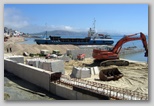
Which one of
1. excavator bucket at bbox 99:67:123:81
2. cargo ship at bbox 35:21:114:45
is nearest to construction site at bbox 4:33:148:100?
excavator bucket at bbox 99:67:123:81

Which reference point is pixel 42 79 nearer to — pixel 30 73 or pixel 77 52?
pixel 30 73

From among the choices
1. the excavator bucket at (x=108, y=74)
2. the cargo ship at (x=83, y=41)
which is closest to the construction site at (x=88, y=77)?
the excavator bucket at (x=108, y=74)

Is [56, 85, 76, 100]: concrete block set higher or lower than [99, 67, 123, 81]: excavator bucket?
lower

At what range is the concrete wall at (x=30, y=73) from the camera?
8.96 metres

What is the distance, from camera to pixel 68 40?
29.0m

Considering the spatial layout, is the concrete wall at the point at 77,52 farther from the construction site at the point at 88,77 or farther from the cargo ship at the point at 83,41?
the cargo ship at the point at 83,41

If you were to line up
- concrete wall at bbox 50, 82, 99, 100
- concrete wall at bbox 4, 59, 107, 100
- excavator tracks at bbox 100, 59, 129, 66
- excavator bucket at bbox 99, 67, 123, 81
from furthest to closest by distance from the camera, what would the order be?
excavator tracks at bbox 100, 59, 129, 66 < excavator bucket at bbox 99, 67, 123, 81 < concrete wall at bbox 4, 59, 107, 100 < concrete wall at bbox 50, 82, 99, 100

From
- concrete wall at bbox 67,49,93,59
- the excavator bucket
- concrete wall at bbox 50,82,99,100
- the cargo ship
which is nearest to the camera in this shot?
concrete wall at bbox 50,82,99,100

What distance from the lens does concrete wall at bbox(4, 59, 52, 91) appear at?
8.96 metres

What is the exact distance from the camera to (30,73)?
31.6 feet

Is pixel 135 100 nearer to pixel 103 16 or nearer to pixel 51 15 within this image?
pixel 103 16

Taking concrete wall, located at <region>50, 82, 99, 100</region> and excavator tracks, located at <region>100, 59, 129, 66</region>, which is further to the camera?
excavator tracks, located at <region>100, 59, 129, 66</region>

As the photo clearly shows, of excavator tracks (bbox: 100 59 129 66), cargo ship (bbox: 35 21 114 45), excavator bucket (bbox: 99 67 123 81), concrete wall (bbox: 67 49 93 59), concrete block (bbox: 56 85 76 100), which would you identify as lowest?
concrete block (bbox: 56 85 76 100)

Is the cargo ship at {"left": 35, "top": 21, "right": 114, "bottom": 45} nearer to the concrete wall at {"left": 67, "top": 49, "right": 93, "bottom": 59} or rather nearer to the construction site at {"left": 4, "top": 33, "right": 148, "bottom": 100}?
the concrete wall at {"left": 67, "top": 49, "right": 93, "bottom": 59}
